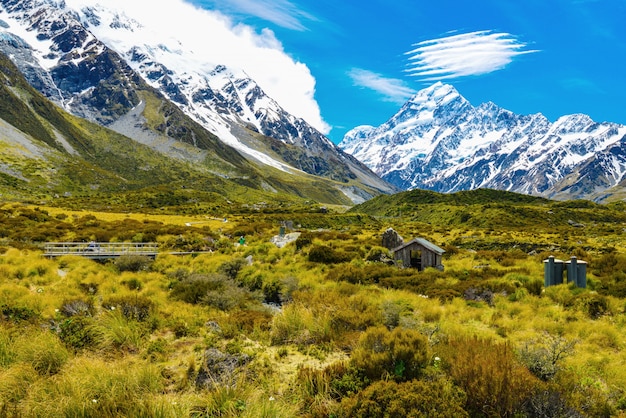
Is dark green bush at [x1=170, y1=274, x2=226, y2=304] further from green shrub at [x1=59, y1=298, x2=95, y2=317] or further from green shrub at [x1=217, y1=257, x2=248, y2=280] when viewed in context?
green shrub at [x1=59, y1=298, x2=95, y2=317]

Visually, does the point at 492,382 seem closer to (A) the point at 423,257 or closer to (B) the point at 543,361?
(B) the point at 543,361

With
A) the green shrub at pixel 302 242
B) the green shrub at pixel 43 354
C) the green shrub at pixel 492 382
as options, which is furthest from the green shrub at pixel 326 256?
the green shrub at pixel 43 354

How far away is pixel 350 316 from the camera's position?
1266cm

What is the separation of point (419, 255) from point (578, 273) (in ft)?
35.3

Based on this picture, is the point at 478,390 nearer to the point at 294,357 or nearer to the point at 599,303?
the point at 294,357

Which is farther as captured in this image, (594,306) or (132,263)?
(132,263)

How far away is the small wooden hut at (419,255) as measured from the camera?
25.2 m

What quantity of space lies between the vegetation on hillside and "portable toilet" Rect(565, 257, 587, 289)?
0.43 metres

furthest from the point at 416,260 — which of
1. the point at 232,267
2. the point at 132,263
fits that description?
the point at 132,263

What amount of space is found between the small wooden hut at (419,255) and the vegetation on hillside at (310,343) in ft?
5.90

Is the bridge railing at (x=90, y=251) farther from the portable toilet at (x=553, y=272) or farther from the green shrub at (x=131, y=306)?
the portable toilet at (x=553, y=272)

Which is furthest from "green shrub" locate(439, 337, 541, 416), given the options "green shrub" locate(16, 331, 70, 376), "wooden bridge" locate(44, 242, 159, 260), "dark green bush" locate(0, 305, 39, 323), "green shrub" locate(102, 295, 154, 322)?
Result: "wooden bridge" locate(44, 242, 159, 260)

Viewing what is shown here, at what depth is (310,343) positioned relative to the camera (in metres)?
12.1

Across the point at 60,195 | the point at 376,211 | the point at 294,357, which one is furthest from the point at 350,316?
the point at 60,195
